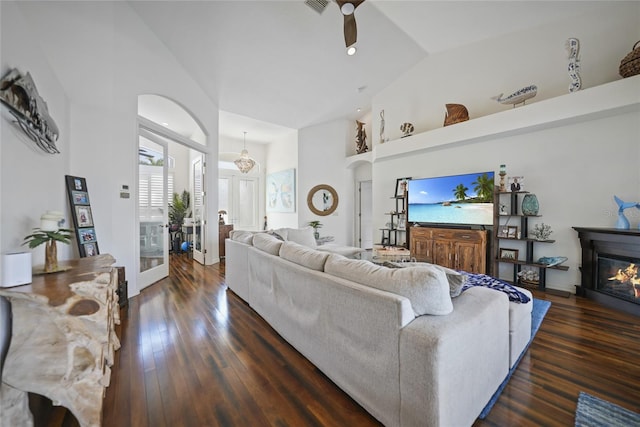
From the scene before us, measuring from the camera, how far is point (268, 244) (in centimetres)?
263

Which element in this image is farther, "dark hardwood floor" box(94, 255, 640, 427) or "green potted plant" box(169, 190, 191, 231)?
"green potted plant" box(169, 190, 191, 231)

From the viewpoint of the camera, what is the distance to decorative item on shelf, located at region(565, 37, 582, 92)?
3.11m

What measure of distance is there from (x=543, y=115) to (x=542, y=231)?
162 centimetres

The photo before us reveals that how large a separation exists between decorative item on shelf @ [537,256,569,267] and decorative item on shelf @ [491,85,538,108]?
2.30 meters

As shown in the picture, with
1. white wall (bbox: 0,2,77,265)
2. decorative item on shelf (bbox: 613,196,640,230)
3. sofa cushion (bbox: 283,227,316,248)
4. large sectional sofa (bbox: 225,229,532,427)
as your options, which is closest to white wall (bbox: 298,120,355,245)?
sofa cushion (bbox: 283,227,316,248)

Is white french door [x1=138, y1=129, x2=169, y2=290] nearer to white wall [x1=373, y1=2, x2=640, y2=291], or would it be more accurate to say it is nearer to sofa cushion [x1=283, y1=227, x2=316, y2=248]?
sofa cushion [x1=283, y1=227, x2=316, y2=248]

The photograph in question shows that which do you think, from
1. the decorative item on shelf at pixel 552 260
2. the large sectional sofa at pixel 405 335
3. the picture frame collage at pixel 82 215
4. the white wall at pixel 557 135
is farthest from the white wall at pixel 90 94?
the decorative item on shelf at pixel 552 260

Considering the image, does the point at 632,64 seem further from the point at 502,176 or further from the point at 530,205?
the point at 530,205

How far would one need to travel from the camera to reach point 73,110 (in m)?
2.78

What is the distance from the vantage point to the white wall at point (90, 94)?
1755 mm

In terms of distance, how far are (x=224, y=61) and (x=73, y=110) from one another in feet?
7.13

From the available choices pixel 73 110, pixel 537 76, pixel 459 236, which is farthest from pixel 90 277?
pixel 537 76

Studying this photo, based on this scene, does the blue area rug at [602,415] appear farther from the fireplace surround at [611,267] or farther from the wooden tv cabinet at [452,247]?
the wooden tv cabinet at [452,247]

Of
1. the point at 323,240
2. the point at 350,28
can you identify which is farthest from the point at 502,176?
the point at 323,240
